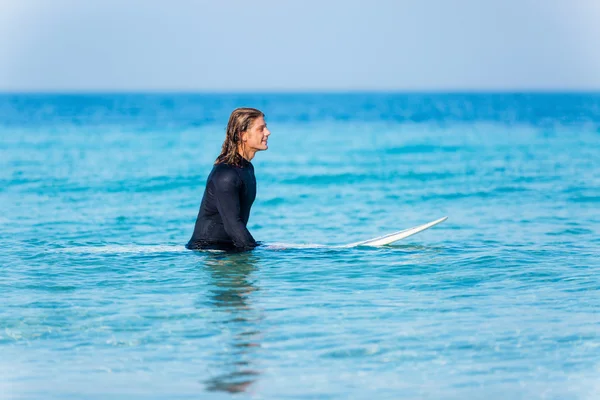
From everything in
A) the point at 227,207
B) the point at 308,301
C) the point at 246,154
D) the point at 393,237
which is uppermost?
the point at 246,154

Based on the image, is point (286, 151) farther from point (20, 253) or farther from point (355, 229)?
point (20, 253)

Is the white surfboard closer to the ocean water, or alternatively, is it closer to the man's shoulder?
the ocean water

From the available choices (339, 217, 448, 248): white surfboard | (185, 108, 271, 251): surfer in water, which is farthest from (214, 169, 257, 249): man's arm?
(339, 217, 448, 248): white surfboard

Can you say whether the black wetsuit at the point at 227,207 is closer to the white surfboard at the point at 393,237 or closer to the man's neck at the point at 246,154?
the man's neck at the point at 246,154

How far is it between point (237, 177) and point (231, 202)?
253 mm

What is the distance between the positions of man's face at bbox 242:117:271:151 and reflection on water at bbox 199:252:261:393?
1.15 meters

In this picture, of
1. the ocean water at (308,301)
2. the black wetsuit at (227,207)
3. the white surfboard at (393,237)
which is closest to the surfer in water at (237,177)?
the black wetsuit at (227,207)

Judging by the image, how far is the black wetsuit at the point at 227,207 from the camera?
8594 mm

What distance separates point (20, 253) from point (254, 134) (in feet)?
12.7

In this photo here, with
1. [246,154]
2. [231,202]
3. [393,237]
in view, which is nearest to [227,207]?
[231,202]

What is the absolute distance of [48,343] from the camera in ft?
22.2

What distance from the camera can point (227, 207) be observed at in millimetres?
8625

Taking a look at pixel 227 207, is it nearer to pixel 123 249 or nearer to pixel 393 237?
pixel 123 249

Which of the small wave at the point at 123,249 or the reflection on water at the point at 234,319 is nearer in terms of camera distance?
the reflection on water at the point at 234,319
